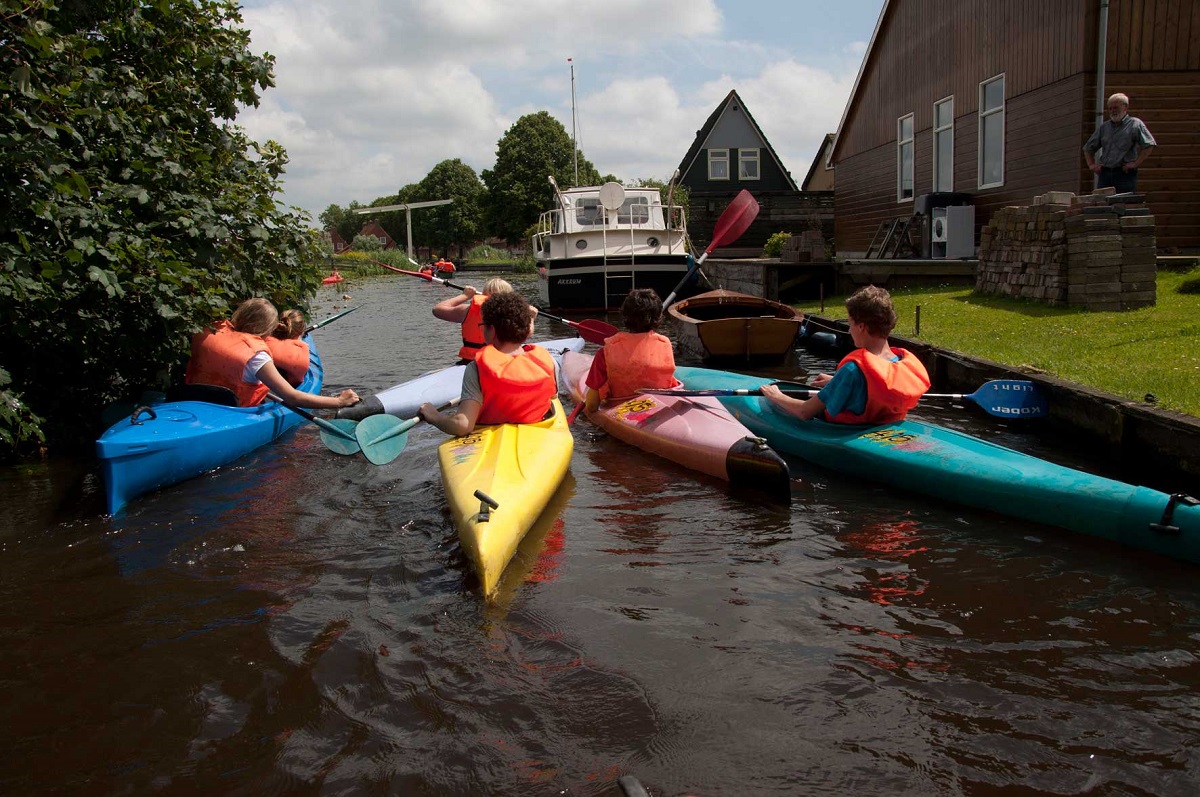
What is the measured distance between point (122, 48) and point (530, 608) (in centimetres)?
643

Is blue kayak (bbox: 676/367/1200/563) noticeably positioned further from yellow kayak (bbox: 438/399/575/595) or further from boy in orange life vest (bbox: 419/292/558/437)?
boy in orange life vest (bbox: 419/292/558/437)

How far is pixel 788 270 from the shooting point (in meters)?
16.6

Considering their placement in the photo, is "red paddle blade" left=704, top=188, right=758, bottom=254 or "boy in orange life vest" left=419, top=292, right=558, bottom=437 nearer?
"boy in orange life vest" left=419, top=292, right=558, bottom=437

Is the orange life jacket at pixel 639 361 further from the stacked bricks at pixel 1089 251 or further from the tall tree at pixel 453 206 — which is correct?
the tall tree at pixel 453 206

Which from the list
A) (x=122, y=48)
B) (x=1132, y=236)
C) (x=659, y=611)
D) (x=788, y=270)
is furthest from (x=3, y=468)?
(x=788, y=270)

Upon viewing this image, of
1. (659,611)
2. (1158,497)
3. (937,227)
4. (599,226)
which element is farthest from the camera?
(599,226)

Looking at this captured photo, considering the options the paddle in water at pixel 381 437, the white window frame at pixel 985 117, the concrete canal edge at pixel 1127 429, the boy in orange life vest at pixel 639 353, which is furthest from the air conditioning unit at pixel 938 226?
the paddle in water at pixel 381 437

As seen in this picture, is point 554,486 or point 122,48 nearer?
point 554,486

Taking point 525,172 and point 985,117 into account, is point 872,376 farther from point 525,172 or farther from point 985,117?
point 525,172

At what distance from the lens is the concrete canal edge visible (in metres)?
5.31

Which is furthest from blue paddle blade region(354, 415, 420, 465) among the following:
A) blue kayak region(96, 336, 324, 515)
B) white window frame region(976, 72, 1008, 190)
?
white window frame region(976, 72, 1008, 190)

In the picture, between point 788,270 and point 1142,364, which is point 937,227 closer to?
point 788,270

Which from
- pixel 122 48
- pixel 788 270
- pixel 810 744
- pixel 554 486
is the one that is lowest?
pixel 810 744

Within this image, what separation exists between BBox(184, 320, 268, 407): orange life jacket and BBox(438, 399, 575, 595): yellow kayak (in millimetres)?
2511
